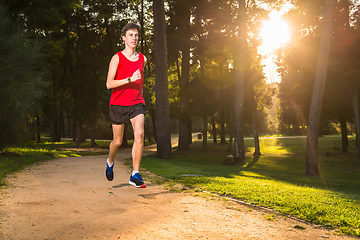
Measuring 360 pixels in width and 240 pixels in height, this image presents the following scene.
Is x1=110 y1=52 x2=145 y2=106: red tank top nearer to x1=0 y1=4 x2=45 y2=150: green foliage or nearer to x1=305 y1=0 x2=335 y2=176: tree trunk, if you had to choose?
x1=0 y1=4 x2=45 y2=150: green foliage

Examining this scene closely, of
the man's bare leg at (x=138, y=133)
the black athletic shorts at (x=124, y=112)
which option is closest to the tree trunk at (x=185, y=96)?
the man's bare leg at (x=138, y=133)

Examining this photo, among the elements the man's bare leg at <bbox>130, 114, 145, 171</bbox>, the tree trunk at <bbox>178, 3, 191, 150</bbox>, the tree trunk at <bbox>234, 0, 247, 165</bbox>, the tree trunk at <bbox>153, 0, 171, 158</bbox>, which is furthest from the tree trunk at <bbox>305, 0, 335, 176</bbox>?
the man's bare leg at <bbox>130, 114, 145, 171</bbox>

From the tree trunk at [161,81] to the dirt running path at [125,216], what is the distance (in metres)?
10.7

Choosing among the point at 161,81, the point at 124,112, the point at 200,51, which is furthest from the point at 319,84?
the point at 124,112

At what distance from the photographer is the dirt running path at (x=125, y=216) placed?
4.70 meters

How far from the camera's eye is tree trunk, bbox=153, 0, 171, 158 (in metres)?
16.5

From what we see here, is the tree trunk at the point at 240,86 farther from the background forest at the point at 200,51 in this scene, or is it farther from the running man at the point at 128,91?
the running man at the point at 128,91

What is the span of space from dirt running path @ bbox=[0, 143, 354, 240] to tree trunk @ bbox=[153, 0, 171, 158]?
10685mm

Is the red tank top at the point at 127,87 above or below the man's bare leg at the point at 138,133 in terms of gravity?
above

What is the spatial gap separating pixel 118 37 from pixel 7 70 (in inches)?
880

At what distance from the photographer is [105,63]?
34.4 m

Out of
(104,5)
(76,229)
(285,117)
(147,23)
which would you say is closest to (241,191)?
A: (76,229)

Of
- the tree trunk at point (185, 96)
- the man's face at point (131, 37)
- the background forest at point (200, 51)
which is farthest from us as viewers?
the tree trunk at point (185, 96)

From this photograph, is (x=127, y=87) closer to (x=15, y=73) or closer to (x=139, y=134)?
(x=139, y=134)
